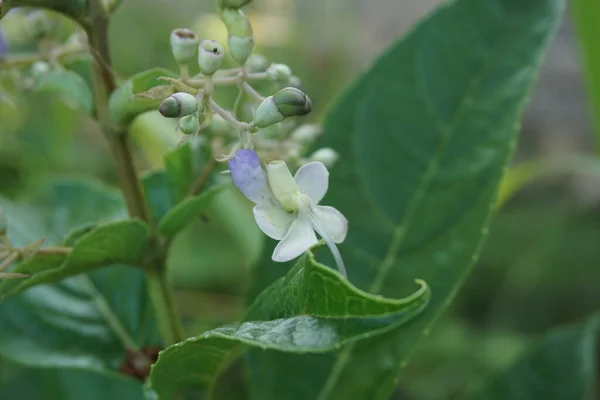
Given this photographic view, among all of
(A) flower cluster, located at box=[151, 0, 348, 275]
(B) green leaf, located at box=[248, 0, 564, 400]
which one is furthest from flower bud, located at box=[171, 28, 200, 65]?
(B) green leaf, located at box=[248, 0, 564, 400]

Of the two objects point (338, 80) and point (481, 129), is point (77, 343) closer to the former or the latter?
point (481, 129)

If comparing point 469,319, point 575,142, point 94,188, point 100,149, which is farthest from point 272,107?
point 575,142

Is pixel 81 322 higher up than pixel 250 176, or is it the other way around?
pixel 250 176

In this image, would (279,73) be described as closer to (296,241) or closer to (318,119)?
(296,241)

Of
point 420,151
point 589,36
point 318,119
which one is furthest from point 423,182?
point 318,119

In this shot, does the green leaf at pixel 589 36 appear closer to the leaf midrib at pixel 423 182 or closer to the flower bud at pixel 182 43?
the leaf midrib at pixel 423 182
